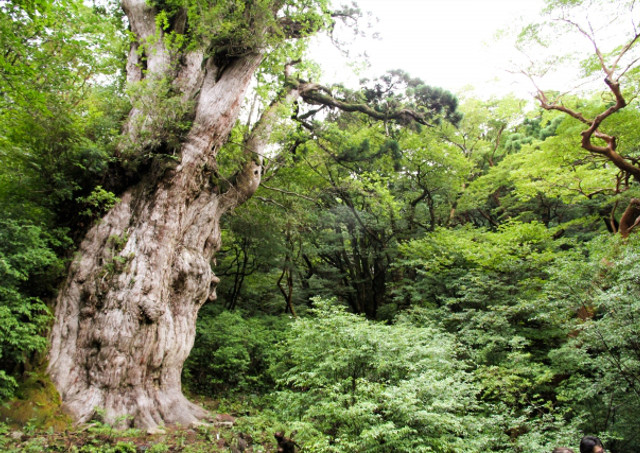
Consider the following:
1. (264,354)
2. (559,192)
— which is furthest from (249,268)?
(559,192)

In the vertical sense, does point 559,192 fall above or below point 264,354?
above

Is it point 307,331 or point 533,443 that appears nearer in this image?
point 533,443

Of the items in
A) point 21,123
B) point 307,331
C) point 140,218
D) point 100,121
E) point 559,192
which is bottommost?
point 307,331

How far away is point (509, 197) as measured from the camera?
14.1 metres

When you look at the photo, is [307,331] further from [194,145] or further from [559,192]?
[559,192]

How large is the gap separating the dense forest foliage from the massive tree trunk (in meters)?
0.22

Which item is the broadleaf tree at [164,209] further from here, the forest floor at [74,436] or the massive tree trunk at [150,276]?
the forest floor at [74,436]

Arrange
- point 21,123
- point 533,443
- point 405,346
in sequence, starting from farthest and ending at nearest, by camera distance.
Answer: point 405,346, point 21,123, point 533,443

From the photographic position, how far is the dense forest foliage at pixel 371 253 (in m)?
4.32

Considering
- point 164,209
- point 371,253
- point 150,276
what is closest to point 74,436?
point 150,276

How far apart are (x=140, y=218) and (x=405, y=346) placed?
4.86 meters

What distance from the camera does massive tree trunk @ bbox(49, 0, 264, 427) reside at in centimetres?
473

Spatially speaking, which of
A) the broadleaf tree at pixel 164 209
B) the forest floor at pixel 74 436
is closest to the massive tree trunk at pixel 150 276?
the broadleaf tree at pixel 164 209

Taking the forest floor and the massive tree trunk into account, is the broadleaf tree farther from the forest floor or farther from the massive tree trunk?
the forest floor
